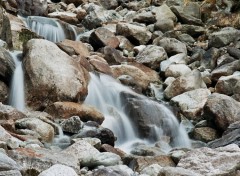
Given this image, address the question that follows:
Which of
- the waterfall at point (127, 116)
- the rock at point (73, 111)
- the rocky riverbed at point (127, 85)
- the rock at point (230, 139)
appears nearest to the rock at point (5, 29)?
the rocky riverbed at point (127, 85)

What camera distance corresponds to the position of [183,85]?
39.9 feet

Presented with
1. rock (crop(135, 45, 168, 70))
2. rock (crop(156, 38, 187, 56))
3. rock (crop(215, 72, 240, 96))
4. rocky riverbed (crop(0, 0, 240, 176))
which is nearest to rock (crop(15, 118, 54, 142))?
rocky riverbed (crop(0, 0, 240, 176))

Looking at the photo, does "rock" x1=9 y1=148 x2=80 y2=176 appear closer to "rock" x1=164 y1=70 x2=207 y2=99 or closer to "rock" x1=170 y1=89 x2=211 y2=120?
"rock" x1=170 y1=89 x2=211 y2=120

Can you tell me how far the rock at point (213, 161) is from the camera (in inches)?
210

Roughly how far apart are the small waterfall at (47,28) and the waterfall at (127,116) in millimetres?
4367

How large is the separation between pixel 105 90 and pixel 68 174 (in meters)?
6.67

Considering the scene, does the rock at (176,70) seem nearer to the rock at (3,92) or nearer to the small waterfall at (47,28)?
the small waterfall at (47,28)

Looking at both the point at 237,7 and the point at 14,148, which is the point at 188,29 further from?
the point at 14,148

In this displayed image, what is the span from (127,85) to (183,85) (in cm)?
153

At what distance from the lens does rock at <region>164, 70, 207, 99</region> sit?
1214 centimetres

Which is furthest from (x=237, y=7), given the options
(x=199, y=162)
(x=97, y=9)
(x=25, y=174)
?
(x=25, y=174)

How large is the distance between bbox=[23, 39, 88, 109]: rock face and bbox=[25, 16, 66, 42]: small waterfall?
5107 millimetres

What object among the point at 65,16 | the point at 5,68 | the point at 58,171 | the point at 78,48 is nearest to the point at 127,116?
the point at 5,68

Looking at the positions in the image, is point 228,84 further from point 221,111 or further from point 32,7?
point 32,7
